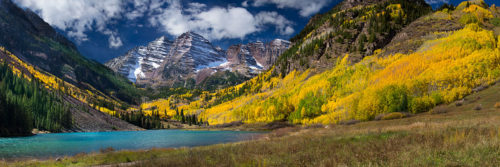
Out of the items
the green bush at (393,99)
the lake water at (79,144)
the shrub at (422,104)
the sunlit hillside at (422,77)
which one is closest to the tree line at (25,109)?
the lake water at (79,144)

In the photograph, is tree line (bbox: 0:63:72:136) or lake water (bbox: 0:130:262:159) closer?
lake water (bbox: 0:130:262:159)

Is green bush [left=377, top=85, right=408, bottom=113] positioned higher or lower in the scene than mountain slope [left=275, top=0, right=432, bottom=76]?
Answer: lower

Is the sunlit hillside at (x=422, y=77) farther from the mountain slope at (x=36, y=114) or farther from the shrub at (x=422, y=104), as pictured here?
the mountain slope at (x=36, y=114)

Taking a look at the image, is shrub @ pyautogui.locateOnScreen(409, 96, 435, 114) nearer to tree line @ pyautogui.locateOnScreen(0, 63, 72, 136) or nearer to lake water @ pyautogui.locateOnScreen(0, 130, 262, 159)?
lake water @ pyautogui.locateOnScreen(0, 130, 262, 159)

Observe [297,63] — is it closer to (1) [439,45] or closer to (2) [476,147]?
(1) [439,45]

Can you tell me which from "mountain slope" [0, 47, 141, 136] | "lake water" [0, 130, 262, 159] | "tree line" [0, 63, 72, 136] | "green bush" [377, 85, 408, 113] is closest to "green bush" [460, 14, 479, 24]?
"green bush" [377, 85, 408, 113]

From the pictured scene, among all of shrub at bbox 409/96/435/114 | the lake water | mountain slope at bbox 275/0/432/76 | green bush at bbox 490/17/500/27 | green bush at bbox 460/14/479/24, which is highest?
mountain slope at bbox 275/0/432/76

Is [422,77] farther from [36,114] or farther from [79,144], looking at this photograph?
[36,114]

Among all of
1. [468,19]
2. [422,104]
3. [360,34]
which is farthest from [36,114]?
[468,19]

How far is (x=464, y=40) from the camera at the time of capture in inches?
2997

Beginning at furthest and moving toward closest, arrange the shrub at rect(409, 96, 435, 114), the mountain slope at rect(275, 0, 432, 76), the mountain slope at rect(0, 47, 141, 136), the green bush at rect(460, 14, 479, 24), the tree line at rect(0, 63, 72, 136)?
1. the mountain slope at rect(275, 0, 432, 76)
2. the mountain slope at rect(0, 47, 141, 136)
3. the tree line at rect(0, 63, 72, 136)
4. the green bush at rect(460, 14, 479, 24)
5. the shrub at rect(409, 96, 435, 114)

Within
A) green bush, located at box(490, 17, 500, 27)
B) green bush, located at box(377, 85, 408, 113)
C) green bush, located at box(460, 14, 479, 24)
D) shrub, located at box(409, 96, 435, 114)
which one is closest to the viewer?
shrub, located at box(409, 96, 435, 114)

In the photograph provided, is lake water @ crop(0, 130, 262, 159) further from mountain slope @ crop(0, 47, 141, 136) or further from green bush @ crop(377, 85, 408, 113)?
green bush @ crop(377, 85, 408, 113)

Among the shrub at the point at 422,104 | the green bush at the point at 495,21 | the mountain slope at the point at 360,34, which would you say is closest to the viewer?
the shrub at the point at 422,104
